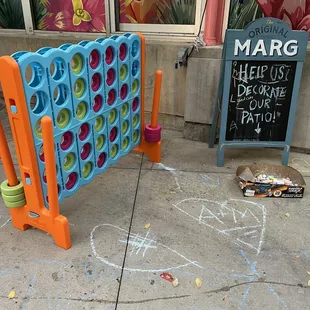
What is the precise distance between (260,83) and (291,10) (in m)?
1.10

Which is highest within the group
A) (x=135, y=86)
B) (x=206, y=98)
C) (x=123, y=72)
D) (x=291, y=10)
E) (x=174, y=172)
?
(x=291, y=10)

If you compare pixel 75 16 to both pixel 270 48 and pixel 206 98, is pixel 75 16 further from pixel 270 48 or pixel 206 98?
pixel 270 48

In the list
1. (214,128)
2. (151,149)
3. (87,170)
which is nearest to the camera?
(87,170)

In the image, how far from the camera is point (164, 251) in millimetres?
2502

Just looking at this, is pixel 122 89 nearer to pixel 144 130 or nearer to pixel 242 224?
pixel 144 130

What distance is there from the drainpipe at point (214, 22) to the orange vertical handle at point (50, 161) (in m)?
2.57

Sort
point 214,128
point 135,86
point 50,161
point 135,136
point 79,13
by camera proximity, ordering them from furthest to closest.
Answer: point 79,13 < point 214,128 < point 135,136 < point 135,86 < point 50,161

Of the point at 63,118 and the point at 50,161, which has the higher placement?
the point at 63,118

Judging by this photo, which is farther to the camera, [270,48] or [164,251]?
[270,48]

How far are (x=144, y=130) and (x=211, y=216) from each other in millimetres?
1334

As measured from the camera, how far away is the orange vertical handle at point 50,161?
83.3 inches

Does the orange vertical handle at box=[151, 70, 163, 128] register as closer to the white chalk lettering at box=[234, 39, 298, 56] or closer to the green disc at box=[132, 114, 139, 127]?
the green disc at box=[132, 114, 139, 127]

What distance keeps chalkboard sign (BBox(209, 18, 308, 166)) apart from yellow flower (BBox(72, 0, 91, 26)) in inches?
92.0

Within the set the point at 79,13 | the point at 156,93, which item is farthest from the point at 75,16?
the point at 156,93
